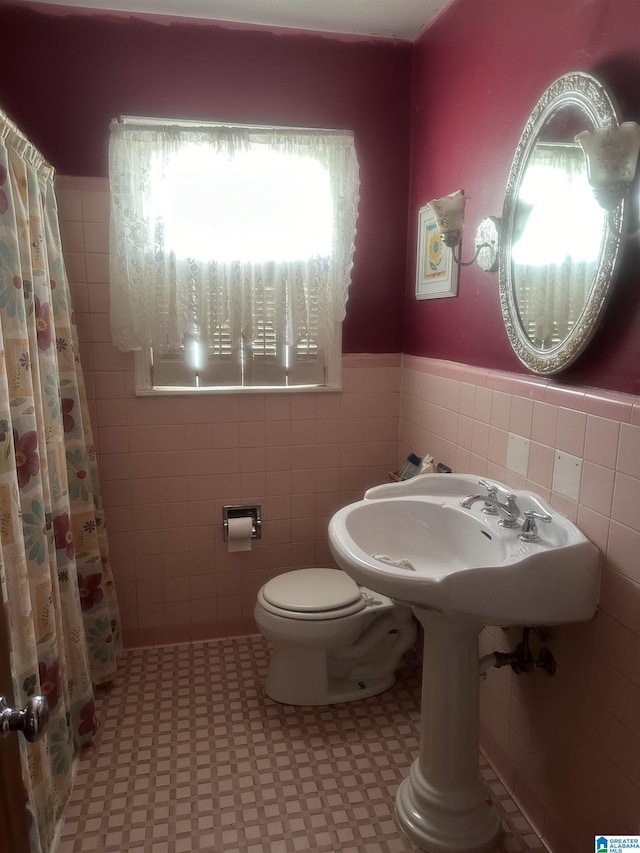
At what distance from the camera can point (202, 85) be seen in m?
2.24

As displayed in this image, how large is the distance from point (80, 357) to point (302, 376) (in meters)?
0.89

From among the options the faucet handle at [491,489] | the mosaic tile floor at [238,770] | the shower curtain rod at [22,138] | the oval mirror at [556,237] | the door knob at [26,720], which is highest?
the shower curtain rod at [22,138]

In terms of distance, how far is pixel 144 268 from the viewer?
7.39 ft

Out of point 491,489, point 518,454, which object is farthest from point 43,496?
point 518,454

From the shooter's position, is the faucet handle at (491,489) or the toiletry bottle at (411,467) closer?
the faucet handle at (491,489)

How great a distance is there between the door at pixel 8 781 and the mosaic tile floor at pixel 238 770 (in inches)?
36.1

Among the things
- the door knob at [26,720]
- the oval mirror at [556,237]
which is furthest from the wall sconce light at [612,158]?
the door knob at [26,720]

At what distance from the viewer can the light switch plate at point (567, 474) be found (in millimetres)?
1422

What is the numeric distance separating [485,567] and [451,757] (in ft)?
2.15

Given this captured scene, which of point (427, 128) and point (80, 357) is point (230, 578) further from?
point (427, 128)

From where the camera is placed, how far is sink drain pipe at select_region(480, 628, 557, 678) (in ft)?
5.09

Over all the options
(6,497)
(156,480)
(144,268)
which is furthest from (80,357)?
(6,497)

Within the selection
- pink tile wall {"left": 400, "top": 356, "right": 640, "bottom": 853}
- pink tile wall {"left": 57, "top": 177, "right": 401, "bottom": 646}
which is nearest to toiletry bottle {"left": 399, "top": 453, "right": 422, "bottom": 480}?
pink tile wall {"left": 57, "top": 177, "right": 401, "bottom": 646}

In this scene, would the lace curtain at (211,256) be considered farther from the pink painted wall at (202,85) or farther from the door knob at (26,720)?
the door knob at (26,720)
